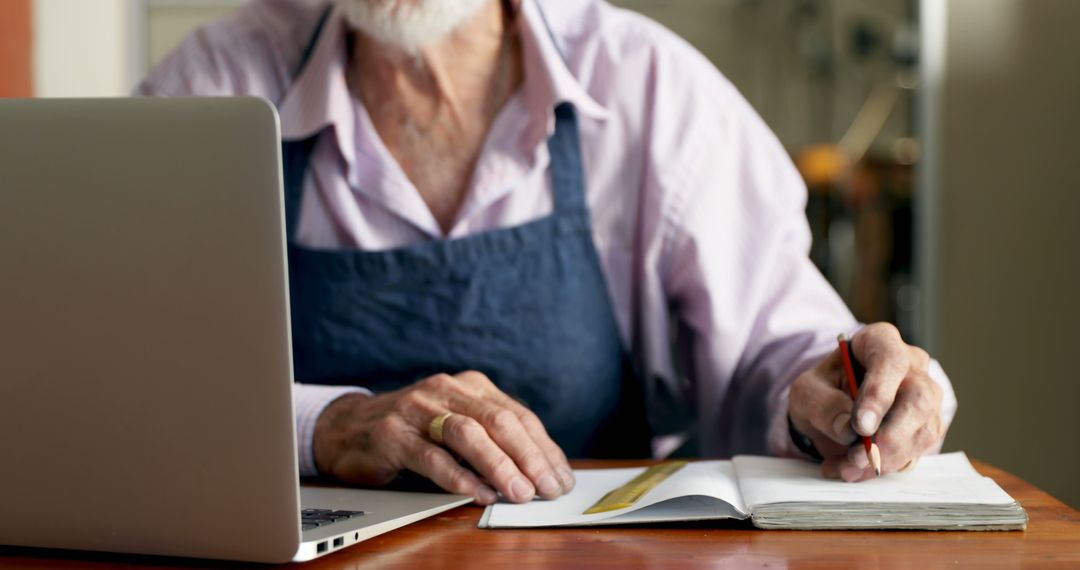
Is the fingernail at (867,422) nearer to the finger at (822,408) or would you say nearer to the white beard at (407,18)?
the finger at (822,408)

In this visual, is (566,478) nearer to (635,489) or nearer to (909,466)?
(635,489)

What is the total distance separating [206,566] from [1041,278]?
224 cm

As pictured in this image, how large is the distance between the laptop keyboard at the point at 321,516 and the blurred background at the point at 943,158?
4.95 ft

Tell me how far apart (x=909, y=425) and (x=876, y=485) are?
2.1 inches

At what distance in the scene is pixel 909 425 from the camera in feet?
2.86

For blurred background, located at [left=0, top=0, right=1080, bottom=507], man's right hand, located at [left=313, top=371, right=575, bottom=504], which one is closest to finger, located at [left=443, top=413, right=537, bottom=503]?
man's right hand, located at [left=313, top=371, right=575, bottom=504]

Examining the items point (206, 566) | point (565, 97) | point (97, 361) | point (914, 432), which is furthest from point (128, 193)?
point (565, 97)

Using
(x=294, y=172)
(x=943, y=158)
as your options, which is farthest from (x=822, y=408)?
(x=943, y=158)

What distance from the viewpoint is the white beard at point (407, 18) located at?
4.09 ft

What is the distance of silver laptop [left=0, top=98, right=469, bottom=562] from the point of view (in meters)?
0.60

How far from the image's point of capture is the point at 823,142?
3.06m

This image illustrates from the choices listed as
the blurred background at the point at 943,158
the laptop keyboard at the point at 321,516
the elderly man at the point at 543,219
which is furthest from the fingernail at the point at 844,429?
the blurred background at the point at 943,158

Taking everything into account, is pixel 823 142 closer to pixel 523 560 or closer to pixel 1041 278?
pixel 1041 278

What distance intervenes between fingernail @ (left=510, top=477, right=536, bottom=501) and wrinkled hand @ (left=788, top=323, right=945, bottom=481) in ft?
0.79
